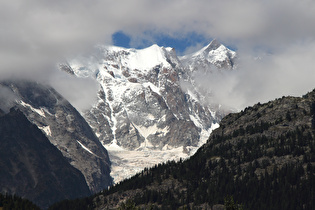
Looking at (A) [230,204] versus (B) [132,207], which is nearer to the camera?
(A) [230,204]

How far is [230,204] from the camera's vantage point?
180375 millimetres

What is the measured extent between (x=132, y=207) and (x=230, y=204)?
3080cm

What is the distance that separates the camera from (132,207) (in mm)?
194500
